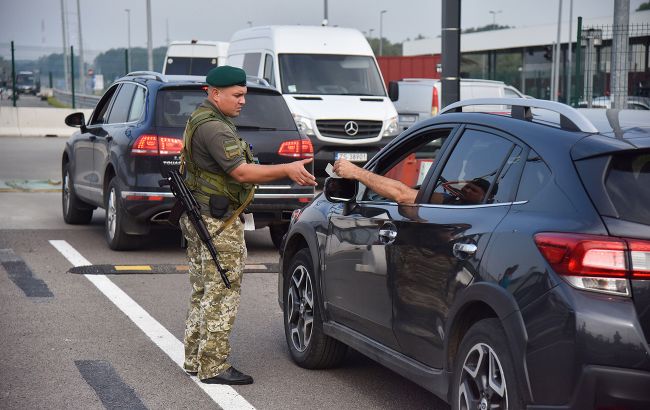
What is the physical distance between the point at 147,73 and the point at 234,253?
615 centimetres

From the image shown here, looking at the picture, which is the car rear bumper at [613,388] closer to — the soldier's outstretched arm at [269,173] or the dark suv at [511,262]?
the dark suv at [511,262]

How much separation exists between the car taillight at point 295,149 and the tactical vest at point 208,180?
4.84 meters

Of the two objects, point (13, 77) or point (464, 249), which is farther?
point (13, 77)

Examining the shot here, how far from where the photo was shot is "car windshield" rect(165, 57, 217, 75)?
107ft

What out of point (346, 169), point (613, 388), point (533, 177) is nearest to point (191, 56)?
point (346, 169)

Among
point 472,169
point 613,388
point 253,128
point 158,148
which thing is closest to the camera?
point 613,388

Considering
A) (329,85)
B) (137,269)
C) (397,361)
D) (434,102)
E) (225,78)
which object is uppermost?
(225,78)

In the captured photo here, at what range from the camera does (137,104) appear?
1177 cm

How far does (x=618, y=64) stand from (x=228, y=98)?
1206 centimetres

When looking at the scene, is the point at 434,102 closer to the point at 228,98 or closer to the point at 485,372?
the point at 228,98

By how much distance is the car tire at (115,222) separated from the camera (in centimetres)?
1148

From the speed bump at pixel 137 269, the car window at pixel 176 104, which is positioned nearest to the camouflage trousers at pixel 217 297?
the speed bump at pixel 137 269

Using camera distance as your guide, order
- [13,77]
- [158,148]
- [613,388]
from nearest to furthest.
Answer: [613,388] < [158,148] < [13,77]

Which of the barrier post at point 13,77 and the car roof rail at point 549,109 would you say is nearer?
the car roof rail at point 549,109
